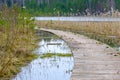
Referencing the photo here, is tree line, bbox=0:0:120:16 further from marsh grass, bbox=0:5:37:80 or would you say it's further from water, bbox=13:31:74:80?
water, bbox=13:31:74:80

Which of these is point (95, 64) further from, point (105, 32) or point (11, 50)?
point (105, 32)

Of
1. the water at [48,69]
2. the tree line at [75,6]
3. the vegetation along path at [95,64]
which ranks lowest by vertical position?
the water at [48,69]

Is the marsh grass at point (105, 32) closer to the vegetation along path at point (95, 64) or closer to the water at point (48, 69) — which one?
the vegetation along path at point (95, 64)

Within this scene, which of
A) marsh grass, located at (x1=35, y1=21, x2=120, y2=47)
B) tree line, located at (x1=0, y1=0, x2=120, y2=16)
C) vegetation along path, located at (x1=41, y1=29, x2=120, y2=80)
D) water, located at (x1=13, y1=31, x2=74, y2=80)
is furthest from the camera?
tree line, located at (x1=0, y1=0, x2=120, y2=16)

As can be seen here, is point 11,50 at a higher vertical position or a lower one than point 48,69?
higher

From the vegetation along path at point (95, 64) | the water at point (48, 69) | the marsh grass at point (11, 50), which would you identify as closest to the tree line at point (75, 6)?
the marsh grass at point (11, 50)

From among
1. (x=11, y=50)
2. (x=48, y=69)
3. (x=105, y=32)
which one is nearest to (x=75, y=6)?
(x=105, y=32)

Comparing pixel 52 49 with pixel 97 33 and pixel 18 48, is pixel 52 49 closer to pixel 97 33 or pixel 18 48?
pixel 18 48

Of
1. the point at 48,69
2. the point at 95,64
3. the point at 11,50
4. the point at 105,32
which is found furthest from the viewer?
the point at 105,32

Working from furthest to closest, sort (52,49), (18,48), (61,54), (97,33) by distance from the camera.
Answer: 1. (97,33)
2. (52,49)
3. (61,54)
4. (18,48)

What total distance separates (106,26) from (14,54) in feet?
23.5

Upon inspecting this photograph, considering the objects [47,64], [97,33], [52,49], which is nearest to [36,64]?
[47,64]

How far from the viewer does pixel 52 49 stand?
30.5 feet

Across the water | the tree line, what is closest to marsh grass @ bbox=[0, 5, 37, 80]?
the water
